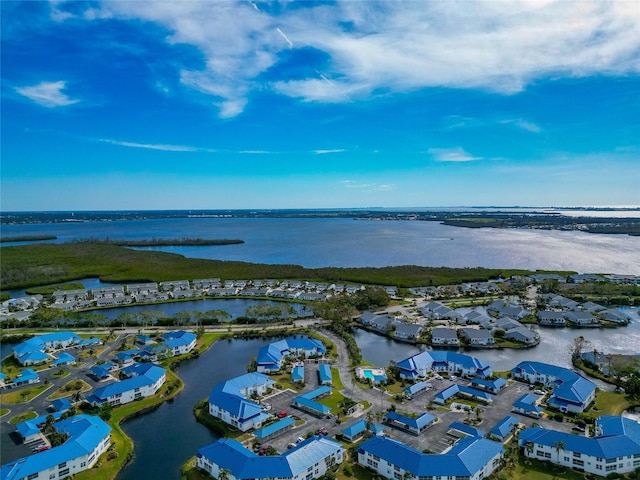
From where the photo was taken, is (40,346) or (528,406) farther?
(40,346)

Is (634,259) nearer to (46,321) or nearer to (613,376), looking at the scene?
(613,376)

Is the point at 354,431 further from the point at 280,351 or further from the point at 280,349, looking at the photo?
the point at 280,349

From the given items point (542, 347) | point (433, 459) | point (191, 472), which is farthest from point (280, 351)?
point (542, 347)

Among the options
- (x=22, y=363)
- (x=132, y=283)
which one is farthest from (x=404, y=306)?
(x=132, y=283)

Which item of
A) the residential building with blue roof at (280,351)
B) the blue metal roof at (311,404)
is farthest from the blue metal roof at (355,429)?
the residential building with blue roof at (280,351)

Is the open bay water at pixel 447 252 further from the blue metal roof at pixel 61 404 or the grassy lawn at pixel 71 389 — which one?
the blue metal roof at pixel 61 404

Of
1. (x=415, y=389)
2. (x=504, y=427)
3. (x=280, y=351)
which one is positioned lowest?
(x=415, y=389)
